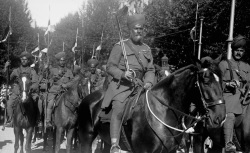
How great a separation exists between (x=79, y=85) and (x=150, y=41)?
1086 inches

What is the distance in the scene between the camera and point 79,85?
10.2 metres

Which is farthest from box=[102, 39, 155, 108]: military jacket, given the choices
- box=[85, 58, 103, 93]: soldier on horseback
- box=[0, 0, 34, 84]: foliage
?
box=[0, 0, 34, 84]: foliage

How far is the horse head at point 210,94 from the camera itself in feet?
15.1

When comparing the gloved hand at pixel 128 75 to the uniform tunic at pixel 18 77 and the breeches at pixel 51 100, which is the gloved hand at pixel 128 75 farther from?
the breeches at pixel 51 100

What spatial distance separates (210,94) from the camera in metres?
4.68

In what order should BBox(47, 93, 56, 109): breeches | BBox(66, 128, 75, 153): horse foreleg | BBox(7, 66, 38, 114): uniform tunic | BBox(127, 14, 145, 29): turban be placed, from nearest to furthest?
BBox(127, 14, 145, 29): turban, BBox(66, 128, 75, 153): horse foreleg, BBox(7, 66, 38, 114): uniform tunic, BBox(47, 93, 56, 109): breeches

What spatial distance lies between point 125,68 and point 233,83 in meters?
2.80

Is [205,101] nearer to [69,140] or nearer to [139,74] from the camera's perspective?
[139,74]

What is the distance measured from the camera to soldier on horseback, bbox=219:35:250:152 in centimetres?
694

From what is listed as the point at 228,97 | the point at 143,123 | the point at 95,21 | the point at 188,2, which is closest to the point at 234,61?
the point at 228,97

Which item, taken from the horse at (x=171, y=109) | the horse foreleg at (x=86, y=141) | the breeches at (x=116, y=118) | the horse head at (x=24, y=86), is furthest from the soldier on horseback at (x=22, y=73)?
the horse at (x=171, y=109)

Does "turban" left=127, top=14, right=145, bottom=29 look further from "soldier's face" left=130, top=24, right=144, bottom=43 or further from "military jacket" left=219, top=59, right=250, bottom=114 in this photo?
"military jacket" left=219, top=59, right=250, bottom=114

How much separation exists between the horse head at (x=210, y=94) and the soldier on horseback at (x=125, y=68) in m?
1.14

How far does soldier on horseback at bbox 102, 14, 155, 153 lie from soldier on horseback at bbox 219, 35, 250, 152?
7.57 ft
